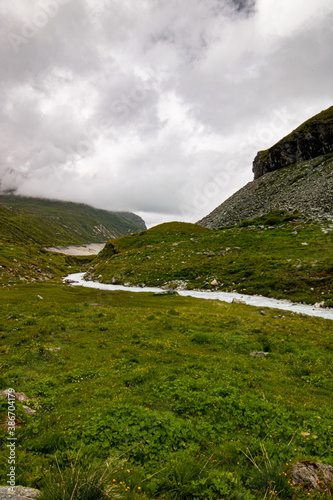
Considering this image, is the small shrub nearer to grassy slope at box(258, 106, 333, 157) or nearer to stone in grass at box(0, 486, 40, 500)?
stone in grass at box(0, 486, 40, 500)

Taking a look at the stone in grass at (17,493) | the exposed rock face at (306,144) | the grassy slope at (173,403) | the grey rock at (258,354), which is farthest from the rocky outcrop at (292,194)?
the stone in grass at (17,493)

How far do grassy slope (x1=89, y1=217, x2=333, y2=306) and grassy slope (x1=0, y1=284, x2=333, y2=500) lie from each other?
17307mm

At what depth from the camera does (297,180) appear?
8275 cm

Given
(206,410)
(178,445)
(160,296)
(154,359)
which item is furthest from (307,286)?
(178,445)

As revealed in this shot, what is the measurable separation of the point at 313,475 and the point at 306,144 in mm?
110318

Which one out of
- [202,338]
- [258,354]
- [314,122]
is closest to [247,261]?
[202,338]

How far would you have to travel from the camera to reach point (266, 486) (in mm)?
5559

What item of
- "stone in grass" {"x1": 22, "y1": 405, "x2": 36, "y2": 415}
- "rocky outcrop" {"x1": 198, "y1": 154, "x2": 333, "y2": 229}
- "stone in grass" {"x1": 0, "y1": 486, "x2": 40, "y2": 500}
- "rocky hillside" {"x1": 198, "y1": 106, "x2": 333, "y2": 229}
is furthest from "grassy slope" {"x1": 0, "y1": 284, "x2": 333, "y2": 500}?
"rocky hillside" {"x1": 198, "y1": 106, "x2": 333, "y2": 229}

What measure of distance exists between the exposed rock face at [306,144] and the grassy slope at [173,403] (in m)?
93.7

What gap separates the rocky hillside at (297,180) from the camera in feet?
218

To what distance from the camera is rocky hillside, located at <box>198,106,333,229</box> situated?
66375 mm

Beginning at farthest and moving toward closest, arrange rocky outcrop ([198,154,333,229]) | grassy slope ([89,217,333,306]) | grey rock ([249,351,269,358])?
rocky outcrop ([198,154,333,229])
grassy slope ([89,217,333,306])
grey rock ([249,351,269,358])

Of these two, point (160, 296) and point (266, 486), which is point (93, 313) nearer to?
point (160, 296)

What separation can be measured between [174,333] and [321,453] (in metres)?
12.5
